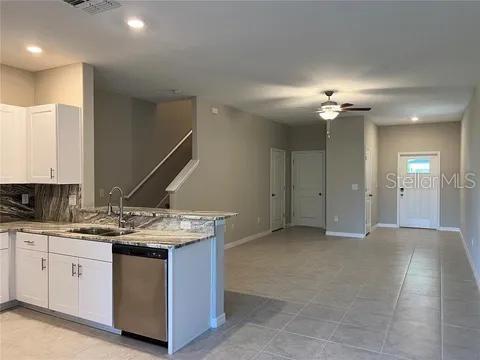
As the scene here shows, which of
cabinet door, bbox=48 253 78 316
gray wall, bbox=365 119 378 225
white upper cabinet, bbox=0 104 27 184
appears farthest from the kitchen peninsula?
gray wall, bbox=365 119 378 225

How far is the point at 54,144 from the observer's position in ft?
12.8

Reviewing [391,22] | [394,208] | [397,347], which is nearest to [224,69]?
[391,22]

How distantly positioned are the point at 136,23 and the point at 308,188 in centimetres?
723

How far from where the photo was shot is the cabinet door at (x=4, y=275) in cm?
362

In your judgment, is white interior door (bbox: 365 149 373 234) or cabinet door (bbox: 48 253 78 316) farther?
white interior door (bbox: 365 149 373 234)

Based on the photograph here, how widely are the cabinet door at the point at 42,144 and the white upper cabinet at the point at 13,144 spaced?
80 mm

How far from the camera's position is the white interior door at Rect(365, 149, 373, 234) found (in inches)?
320

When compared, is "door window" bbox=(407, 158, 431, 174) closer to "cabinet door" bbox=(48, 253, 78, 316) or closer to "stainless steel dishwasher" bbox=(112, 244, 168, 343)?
"stainless steel dishwasher" bbox=(112, 244, 168, 343)

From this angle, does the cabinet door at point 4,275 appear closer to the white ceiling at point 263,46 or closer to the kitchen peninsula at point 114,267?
the kitchen peninsula at point 114,267

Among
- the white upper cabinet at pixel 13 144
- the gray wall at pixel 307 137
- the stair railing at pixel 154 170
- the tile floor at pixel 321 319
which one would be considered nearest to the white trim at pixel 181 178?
the stair railing at pixel 154 170

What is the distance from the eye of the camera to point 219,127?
258 inches

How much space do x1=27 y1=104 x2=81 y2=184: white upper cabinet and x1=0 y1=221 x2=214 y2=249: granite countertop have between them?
53 centimetres

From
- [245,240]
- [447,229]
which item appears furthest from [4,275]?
[447,229]

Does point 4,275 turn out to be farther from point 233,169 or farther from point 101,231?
point 233,169
